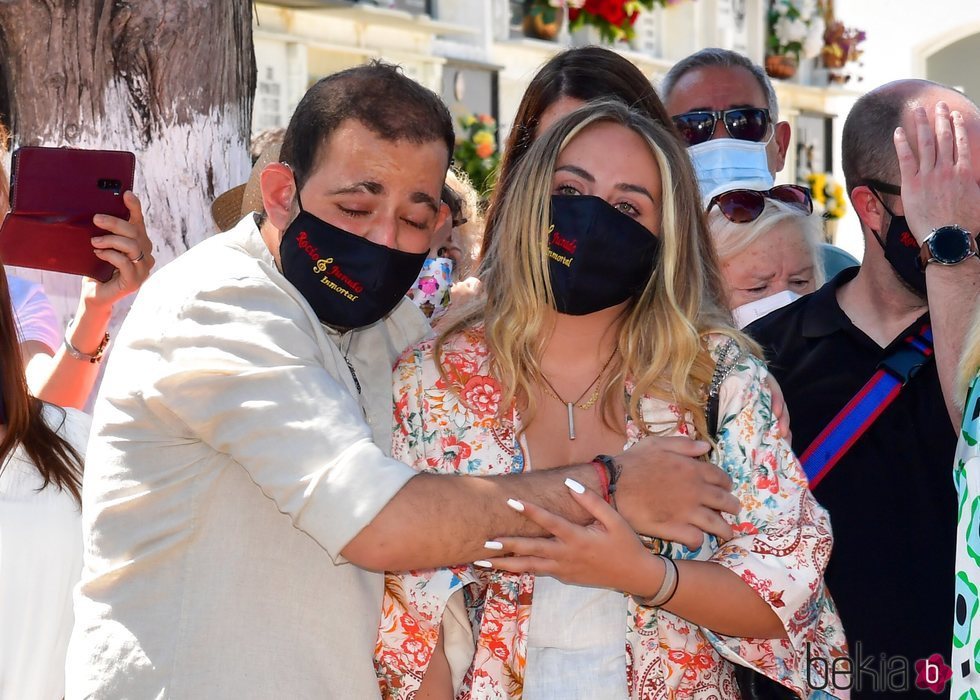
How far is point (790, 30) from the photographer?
57.3ft

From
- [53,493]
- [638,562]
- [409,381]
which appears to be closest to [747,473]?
[638,562]

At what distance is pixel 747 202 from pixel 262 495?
2.55 m

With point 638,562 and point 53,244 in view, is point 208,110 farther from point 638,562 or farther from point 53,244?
point 638,562

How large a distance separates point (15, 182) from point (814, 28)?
626 inches

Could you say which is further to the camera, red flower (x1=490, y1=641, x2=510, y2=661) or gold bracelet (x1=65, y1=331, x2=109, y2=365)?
gold bracelet (x1=65, y1=331, x2=109, y2=365)

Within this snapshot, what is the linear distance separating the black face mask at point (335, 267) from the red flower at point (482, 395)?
286mm

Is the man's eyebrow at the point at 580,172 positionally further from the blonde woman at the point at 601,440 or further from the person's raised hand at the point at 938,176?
the person's raised hand at the point at 938,176

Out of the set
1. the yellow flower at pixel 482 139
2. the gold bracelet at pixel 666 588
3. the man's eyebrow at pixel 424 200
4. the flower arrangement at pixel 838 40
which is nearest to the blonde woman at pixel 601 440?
the gold bracelet at pixel 666 588

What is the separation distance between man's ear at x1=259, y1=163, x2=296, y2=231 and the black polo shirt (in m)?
1.40

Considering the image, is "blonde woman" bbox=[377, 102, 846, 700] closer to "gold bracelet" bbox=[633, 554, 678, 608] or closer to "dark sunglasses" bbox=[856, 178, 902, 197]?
"gold bracelet" bbox=[633, 554, 678, 608]

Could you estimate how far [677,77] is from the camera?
5195mm

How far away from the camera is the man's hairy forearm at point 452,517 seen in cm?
225

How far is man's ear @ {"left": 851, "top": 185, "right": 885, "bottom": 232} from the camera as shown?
3328 mm

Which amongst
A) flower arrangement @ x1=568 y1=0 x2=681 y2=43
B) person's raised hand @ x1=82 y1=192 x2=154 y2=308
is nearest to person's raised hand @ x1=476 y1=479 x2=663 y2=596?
person's raised hand @ x1=82 y1=192 x2=154 y2=308
